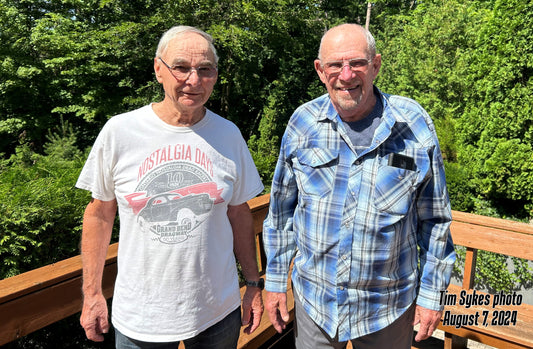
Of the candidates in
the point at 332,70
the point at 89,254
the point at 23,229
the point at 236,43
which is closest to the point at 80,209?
the point at 23,229

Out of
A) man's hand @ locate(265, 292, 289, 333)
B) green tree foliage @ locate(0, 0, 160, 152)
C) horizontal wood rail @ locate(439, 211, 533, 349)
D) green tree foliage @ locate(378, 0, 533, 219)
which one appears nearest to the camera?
man's hand @ locate(265, 292, 289, 333)

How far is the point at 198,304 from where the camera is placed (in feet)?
4.55

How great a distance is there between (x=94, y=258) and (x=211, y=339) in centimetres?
51

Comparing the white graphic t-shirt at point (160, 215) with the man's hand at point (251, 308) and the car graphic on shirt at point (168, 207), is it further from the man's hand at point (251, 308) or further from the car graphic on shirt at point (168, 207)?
the man's hand at point (251, 308)

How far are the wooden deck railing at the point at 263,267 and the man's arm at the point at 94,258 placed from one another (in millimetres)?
98

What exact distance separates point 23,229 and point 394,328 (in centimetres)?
282

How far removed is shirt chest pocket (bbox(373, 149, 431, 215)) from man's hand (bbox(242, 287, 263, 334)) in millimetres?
618

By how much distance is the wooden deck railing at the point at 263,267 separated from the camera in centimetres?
132

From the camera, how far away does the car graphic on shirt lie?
1.32 m

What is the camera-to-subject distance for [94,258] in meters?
1.41

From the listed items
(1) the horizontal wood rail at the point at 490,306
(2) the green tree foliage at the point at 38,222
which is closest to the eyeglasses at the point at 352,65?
(1) the horizontal wood rail at the point at 490,306

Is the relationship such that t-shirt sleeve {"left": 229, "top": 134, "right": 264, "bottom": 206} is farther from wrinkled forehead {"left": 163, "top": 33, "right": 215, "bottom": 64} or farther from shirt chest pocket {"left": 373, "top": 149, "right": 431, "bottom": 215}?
shirt chest pocket {"left": 373, "top": 149, "right": 431, "bottom": 215}

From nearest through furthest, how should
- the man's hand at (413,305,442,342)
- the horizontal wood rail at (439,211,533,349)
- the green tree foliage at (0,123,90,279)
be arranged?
the man's hand at (413,305,442,342)
the horizontal wood rail at (439,211,533,349)
the green tree foliage at (0,123,90,279)

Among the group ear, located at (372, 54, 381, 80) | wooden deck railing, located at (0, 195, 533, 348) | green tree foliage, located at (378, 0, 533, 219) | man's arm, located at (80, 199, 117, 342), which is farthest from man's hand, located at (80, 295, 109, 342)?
green tree foliage, located at (378, 0, 533, 219)
